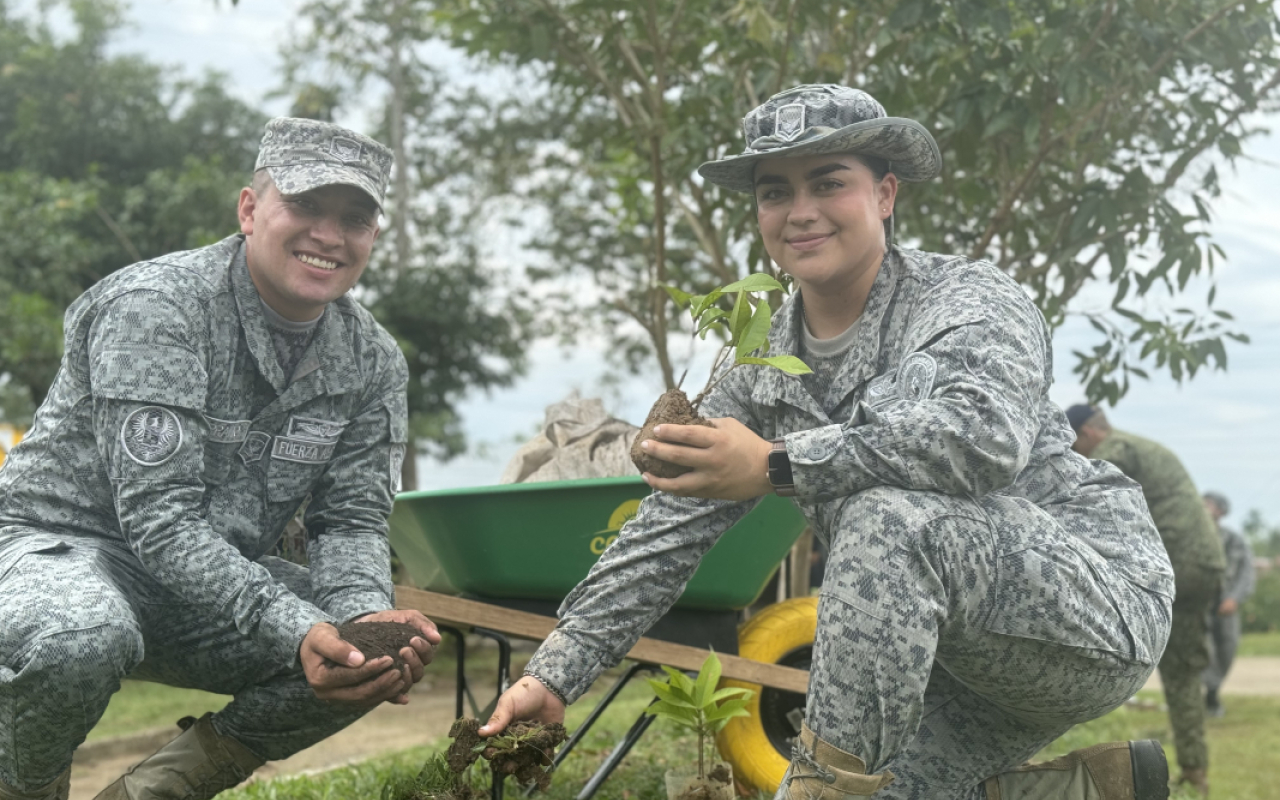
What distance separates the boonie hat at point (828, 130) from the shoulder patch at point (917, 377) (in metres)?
0.42

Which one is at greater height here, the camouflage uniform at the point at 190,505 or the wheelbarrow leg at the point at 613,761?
the camouflage uniform at the point at 190,505

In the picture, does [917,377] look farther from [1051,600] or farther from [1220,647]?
[1220,647]

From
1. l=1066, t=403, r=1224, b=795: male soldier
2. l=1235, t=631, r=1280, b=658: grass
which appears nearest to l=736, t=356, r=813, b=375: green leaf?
l=1066, t=403, r=1224, b=795: male soldier

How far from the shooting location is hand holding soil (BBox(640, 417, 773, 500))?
76.7 inches

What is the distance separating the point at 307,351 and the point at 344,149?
45cm

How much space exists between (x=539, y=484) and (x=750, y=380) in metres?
0.83

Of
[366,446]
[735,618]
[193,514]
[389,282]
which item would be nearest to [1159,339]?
[735,618]

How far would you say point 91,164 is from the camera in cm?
1047

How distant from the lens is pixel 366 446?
9.13 ft

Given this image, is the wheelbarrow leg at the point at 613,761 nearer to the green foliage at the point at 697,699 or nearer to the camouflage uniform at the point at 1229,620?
the green foliage at the point at 697,699

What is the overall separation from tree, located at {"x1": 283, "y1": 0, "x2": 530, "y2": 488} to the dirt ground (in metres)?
2.71

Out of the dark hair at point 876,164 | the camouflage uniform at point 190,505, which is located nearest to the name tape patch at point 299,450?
the camouflage uniform at point 190,505

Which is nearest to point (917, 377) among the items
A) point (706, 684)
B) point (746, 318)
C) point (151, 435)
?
point (746, 318)

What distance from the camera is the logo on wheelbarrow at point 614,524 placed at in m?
3.19
